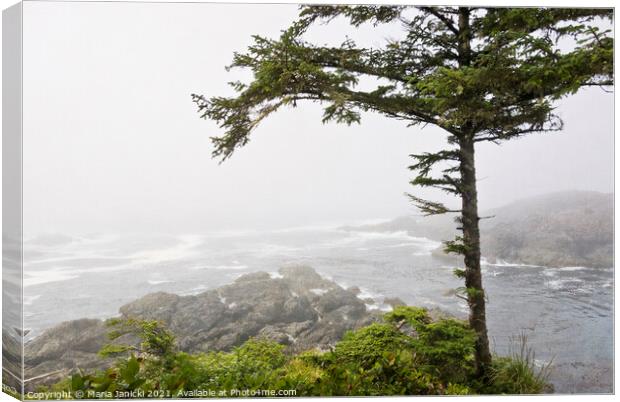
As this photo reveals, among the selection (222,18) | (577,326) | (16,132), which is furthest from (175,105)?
(577,326)

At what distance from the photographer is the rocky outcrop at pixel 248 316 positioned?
4988 millimetres

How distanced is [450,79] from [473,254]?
69.1 inches

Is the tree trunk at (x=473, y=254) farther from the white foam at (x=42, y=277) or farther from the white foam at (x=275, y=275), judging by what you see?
the white foam at (x=42, y=277)

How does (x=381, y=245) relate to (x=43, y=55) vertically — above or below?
below

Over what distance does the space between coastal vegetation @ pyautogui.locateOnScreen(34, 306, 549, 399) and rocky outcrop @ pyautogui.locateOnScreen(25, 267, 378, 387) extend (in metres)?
0.10

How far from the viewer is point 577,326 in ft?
17.1

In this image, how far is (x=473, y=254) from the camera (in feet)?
16.7

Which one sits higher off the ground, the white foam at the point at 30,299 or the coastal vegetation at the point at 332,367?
the white foam at the point at 30,299

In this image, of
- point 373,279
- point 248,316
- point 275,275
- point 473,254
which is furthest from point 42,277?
point 473,254

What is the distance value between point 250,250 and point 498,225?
2.59 meters

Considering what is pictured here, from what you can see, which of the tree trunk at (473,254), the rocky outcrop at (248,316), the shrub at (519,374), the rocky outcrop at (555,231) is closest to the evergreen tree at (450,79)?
the tree trunk at (473,254)

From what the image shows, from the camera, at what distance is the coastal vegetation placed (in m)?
4.83

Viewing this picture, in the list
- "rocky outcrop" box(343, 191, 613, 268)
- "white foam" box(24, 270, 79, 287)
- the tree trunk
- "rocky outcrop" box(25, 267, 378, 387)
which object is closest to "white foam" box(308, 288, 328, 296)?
"rocky outcrop" box(25, 267, 378, 387)

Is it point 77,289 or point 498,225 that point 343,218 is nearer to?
point 498,225
